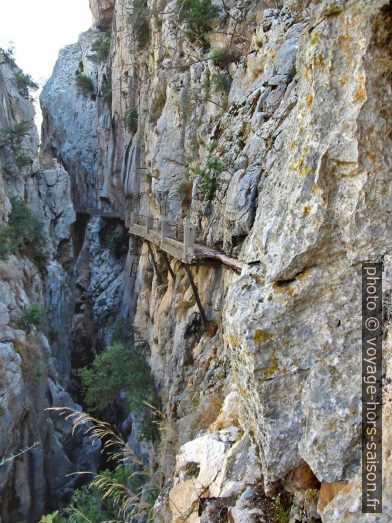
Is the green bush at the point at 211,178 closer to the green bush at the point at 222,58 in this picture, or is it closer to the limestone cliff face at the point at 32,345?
the green bush at the point at 222,58

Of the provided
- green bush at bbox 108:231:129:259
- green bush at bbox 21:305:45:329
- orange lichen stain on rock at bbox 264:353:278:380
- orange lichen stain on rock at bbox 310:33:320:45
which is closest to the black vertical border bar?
orange lichen stain on rock at bbox 264:353:278:380

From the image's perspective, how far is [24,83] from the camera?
93.3 ft

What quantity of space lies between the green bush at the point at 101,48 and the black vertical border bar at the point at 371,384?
34.5m

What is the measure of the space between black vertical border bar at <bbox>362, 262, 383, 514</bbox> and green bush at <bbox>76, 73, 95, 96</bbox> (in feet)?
119

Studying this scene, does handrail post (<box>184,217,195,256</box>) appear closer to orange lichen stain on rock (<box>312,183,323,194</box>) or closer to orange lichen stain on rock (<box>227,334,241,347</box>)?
orange lichen stain on rock (<box>227,334,241,347</box>)

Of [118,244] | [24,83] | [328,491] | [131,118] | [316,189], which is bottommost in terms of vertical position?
[328,491]

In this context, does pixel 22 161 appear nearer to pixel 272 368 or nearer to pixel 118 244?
pixel 118 244

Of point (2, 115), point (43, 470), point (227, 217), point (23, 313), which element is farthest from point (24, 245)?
point (227, 217)

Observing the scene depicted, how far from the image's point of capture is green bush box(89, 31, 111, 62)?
106ft

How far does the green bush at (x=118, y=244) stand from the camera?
29.2m

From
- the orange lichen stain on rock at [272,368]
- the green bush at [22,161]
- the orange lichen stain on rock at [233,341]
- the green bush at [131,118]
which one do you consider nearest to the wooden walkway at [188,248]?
the orange lichen stain on rock at [233,341]

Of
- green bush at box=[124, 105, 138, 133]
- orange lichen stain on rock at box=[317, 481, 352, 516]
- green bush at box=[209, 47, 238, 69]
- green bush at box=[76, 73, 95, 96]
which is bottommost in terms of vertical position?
orange lichen stain on rock at box=[317, 481, 352, 516]

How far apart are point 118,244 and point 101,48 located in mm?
15838

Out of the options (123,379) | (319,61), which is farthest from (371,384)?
(123,379)
